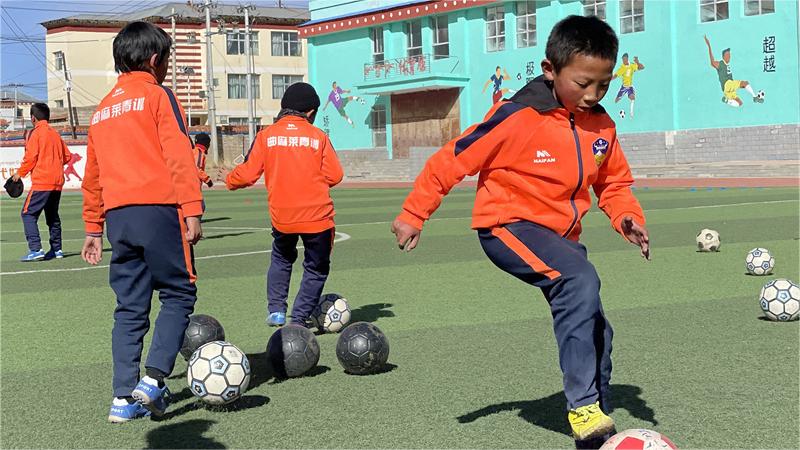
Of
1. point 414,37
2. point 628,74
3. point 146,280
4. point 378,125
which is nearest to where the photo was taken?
point 146,280

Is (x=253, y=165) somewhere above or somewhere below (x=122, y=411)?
above

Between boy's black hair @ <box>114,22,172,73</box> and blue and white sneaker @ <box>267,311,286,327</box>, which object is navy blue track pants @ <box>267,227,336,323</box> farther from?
boy's black hair @ <box>114,22,172,73</box>

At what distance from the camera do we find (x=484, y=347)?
6.66m

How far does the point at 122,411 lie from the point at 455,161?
2.04m

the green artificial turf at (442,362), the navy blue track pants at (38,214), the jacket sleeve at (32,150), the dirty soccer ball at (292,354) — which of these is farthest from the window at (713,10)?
the dirty soccer ball at (292,354)

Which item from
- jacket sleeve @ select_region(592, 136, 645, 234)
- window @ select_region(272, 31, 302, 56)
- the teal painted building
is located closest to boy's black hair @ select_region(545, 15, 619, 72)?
jacket sleeve @ select_region(592, 136, 645, 234)

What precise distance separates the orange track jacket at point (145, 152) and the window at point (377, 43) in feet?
159

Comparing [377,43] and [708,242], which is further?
[377,43]

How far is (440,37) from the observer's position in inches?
1976

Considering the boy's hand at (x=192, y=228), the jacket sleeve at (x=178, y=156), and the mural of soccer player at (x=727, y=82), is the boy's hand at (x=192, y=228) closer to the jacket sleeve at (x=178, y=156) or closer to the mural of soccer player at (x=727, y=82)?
the jacket sleeve at (x=178, y=156)

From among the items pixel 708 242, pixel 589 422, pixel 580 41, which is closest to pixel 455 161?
pixel 580 41

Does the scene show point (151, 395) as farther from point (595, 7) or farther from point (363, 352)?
point (595, 7)

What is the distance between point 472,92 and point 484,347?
42.7 meters

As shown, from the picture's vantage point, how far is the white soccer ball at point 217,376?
512 cm
